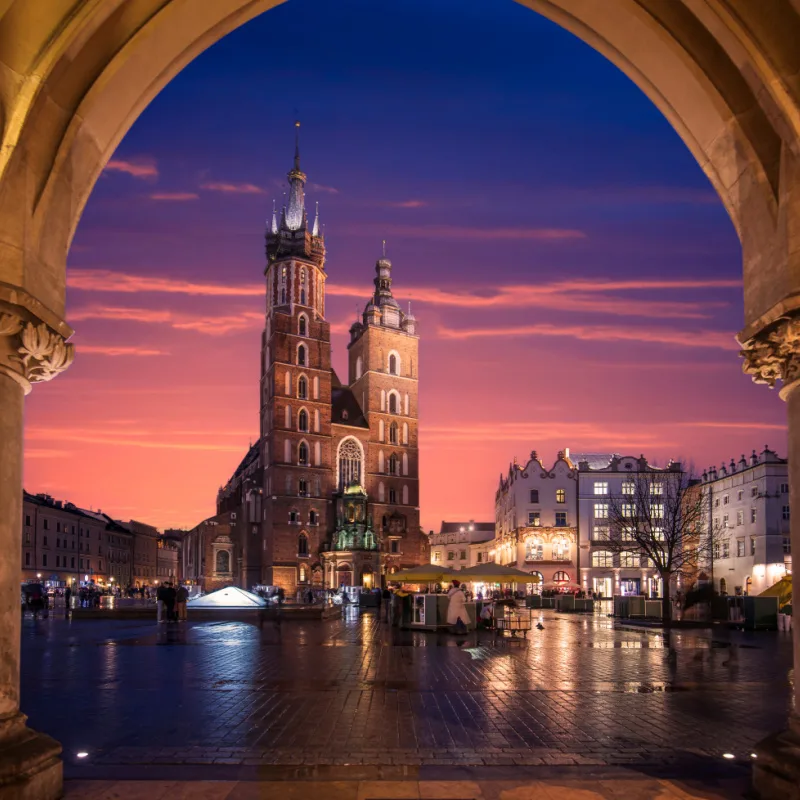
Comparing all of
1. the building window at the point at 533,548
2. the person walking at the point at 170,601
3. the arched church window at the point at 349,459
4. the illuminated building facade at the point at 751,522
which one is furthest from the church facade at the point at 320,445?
the person walking at the point at 170,601

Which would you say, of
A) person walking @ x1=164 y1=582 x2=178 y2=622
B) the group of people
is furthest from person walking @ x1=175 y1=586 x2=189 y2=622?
person walking @ x1=164 y1=582 x2=178 y2=622

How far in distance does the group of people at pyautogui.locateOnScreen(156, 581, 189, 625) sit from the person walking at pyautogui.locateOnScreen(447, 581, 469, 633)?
11696mm

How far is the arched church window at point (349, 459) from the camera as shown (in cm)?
9281

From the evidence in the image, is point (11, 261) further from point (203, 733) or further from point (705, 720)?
point (705, 720)

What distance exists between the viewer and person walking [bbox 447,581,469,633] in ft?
87.8

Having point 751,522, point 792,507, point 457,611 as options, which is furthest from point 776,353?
point 751,522

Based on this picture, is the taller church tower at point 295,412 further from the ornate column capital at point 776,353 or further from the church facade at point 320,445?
the ornate column capital at point 776,353

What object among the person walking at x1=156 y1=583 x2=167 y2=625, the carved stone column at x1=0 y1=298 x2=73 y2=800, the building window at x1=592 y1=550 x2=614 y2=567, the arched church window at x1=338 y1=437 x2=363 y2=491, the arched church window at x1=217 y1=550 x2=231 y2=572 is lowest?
the arched church window at x1=217 y1=550 x2=231 y2=572

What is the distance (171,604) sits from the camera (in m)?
33.3

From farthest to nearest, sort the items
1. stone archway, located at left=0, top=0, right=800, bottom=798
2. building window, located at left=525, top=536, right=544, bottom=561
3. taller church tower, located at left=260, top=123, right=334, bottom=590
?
taller church tower, located at left=260, top=123, right=334, bottom=590, building window, located at left=525, top=536, right=544, bottom=561, stone archway, located at left=0, top=0, right=800, bottom=798

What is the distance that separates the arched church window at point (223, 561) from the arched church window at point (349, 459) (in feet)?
47.5

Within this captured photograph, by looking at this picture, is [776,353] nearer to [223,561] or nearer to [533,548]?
[533,548]

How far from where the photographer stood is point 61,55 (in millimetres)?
6629

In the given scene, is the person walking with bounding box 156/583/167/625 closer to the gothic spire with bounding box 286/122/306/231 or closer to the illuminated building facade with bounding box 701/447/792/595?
the illuminated building facade with bounding box 701/447/792/595
